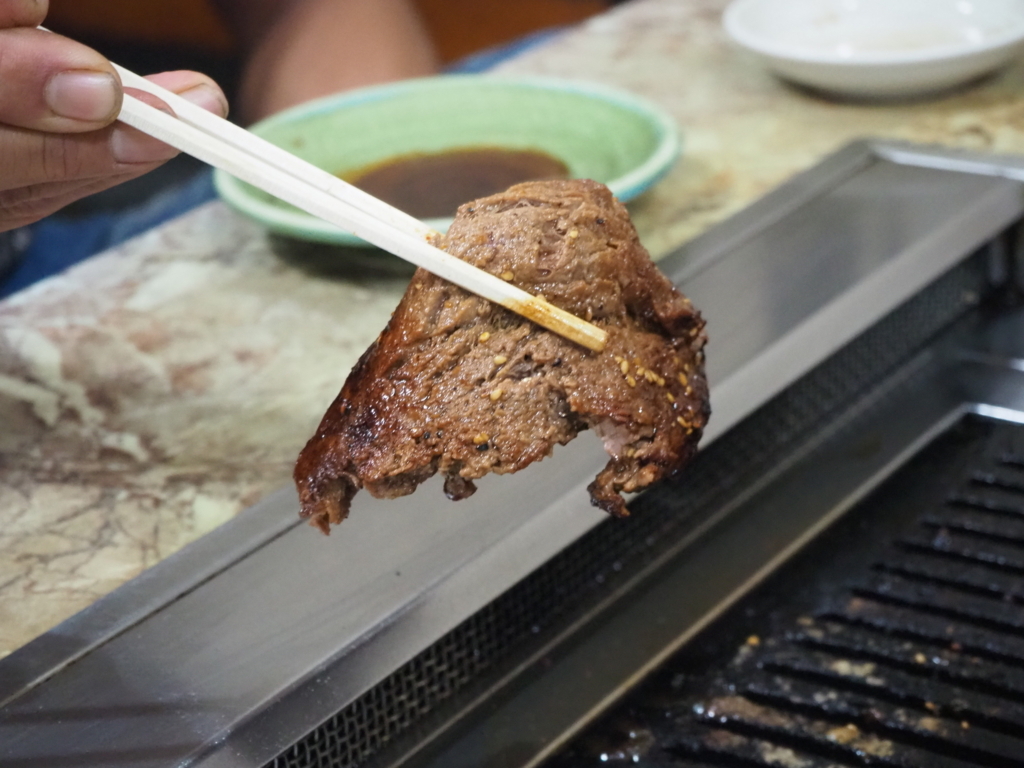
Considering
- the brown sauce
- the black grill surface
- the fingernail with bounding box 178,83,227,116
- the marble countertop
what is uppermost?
the fingernail with bounding box 178,83,227,116

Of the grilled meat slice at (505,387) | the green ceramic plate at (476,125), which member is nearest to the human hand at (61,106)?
the grilled meat slice at (505,387)

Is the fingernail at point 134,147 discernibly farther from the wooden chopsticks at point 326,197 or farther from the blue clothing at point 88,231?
the blue clothing at point 88,231

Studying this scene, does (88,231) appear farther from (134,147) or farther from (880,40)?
(880,40)

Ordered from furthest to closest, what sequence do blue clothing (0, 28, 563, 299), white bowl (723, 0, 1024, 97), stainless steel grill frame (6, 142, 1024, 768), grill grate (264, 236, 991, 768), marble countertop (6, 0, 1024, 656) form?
blue clothing (0, 28, 563, 299), white bowl (723, 0, 1024, 97), marble countertop (6, 0, 1024, 656), grill grate (264, 236, 991, 768), stainless steel grill frame (6, 142, 1024, 768)

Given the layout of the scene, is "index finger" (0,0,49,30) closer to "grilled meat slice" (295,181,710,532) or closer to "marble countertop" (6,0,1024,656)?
"grilled meat slice" (295,181,710,532)

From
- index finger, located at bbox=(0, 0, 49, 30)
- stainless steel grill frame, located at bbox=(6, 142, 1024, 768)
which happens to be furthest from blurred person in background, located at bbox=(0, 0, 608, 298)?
stainless steel grill frame, located at bbox=(6, 142, 1024, 768)

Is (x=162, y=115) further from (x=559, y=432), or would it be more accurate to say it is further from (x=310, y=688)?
(x=310, y=688)
